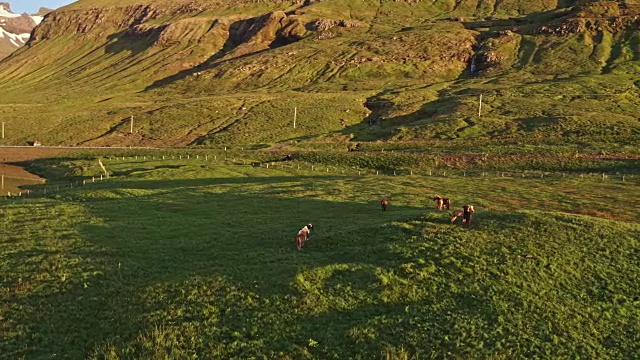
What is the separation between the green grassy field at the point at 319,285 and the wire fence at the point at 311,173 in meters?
23.3

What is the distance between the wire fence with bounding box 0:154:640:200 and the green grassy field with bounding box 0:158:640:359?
23.3 m

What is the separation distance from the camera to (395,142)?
109 meters

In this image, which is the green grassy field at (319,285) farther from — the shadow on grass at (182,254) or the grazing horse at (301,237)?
the grazing horse at (301,237)

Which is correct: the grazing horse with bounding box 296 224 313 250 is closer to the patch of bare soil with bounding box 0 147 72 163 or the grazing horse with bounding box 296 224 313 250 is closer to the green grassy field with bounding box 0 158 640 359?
the green grassy field with bounding box 0 158 640 359

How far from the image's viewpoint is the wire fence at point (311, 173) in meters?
65.1

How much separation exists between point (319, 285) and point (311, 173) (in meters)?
52.4

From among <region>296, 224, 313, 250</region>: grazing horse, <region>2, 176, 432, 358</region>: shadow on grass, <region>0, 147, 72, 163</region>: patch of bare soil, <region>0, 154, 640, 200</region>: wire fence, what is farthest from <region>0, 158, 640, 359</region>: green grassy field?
<region>0, 147, 72, 163</region>: patch of bare soil

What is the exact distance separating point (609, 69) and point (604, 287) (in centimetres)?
18239

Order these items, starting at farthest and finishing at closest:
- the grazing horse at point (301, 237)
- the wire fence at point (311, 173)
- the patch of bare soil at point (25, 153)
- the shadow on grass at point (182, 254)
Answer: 1. the patch of bare soil at point (25, 153)
2. the wire fence at point (311, 173)
3. the grazing horse at point (301, 237)
4. the shadow on grass at point (182, 254)

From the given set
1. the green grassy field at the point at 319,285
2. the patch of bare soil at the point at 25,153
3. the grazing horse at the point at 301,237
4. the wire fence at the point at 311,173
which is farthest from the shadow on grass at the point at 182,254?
the patch of bare soil at the point at 25,153

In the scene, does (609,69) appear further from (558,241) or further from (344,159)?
(558,241)

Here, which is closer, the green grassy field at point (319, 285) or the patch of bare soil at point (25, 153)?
the green grassy field at point (319, 285)

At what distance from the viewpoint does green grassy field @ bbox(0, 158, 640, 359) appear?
20.3 meters

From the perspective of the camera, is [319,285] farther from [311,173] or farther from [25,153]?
[25,153]
